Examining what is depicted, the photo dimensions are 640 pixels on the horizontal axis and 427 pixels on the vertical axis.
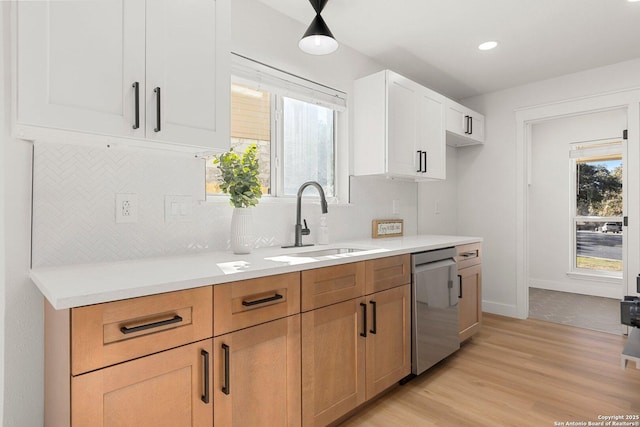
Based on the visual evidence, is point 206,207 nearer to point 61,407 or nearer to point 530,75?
point 61,407

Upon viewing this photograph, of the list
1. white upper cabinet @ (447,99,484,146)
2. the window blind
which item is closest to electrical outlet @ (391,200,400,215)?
white upper cabinet @ (447,99,484,146)

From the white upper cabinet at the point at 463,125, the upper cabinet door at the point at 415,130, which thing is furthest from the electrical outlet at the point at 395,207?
the white upper cabinet at the point at 463,125

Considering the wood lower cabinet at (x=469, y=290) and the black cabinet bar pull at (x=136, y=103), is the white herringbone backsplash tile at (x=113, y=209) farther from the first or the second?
the wood lower cabinet at (x=469, y=290)

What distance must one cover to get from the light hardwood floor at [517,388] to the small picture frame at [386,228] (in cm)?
111

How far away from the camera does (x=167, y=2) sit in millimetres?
1498

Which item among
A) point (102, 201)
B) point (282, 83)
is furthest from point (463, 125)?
point (102, 201)

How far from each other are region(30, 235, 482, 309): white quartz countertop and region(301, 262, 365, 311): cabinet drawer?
42mm

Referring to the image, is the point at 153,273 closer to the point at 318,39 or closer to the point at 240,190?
the point at 240,190

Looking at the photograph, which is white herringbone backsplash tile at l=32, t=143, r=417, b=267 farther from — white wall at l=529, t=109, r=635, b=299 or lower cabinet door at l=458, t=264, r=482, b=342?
white wall at l=529, t=109, r=635, b=299

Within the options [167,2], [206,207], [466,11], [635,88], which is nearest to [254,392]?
[206,207]

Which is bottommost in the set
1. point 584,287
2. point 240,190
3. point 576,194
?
point 584,287

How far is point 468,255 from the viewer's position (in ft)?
9.84

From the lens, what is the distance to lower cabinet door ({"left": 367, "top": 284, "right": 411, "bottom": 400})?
2.03 m

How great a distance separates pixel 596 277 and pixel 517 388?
3479 mm
